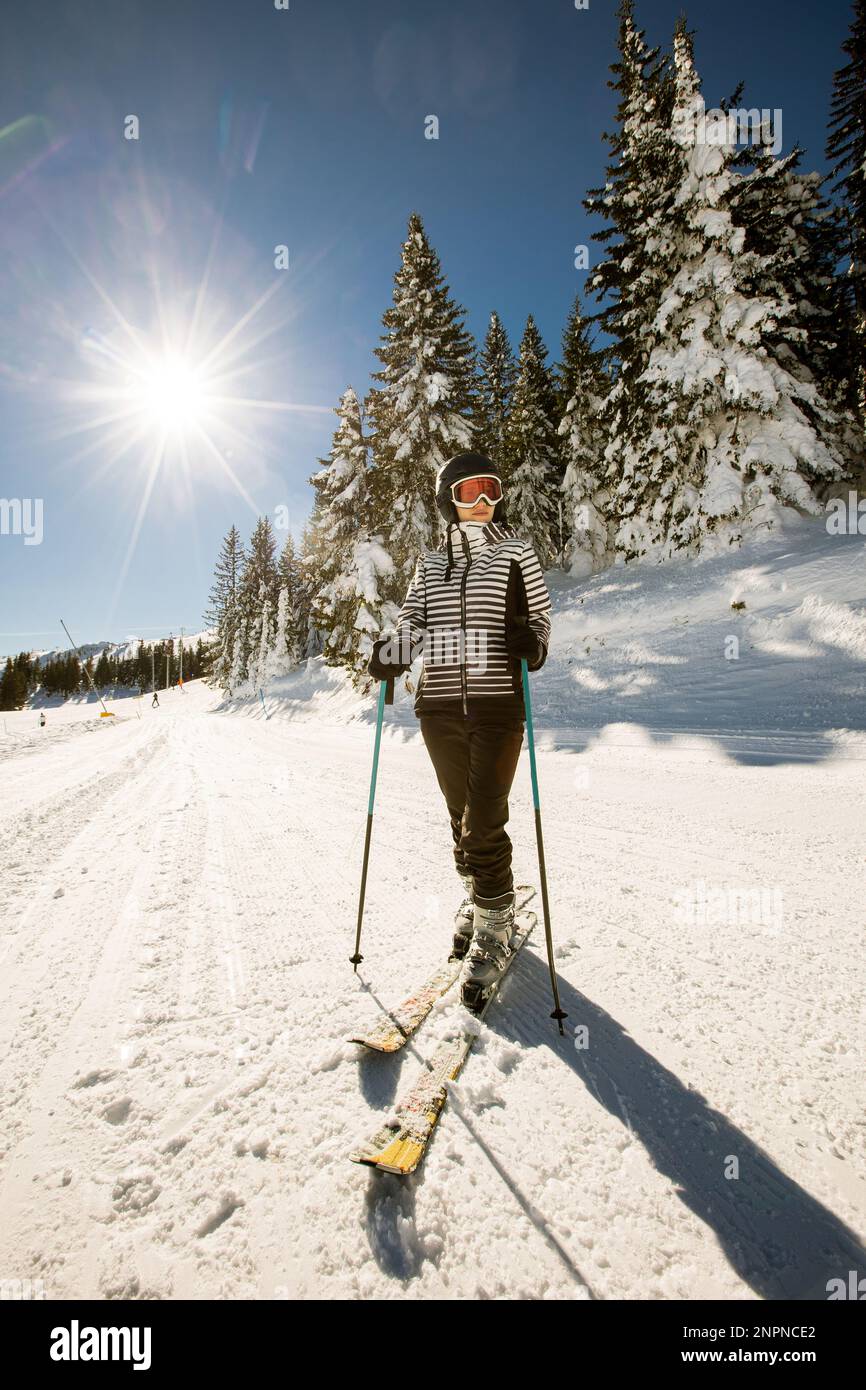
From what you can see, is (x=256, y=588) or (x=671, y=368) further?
(x=256, y=588)

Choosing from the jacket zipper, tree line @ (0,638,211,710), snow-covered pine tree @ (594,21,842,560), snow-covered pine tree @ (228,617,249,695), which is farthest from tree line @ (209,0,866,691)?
tree line @ (0,638,211,710)

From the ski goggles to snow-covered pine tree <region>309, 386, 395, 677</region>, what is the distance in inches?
613

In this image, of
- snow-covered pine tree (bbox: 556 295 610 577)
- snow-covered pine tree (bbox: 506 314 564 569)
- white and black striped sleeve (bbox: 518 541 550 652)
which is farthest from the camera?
snow-covered pine tree (bbox: 506 314 564 569)

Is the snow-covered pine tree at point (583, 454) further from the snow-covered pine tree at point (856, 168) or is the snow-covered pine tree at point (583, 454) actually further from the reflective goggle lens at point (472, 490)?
the reflective goggle lens at point (472, 490)

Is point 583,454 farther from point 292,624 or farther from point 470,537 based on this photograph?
point 292,624

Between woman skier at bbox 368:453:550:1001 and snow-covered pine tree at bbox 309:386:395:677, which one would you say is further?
snow-covered pine tree at bbox 309:386:395:677

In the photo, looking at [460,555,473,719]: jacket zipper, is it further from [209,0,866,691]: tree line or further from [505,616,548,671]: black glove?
[209,0,866,691]: tree line

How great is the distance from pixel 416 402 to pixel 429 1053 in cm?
1984

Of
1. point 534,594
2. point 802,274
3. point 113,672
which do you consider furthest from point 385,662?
point 113,672

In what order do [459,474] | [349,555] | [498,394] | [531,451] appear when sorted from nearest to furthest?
[459,474] → [349,555] → [531,451] → [498,394]

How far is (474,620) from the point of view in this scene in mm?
2771

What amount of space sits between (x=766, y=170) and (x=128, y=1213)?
939 inches

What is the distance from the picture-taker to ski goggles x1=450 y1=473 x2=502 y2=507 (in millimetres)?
2938
